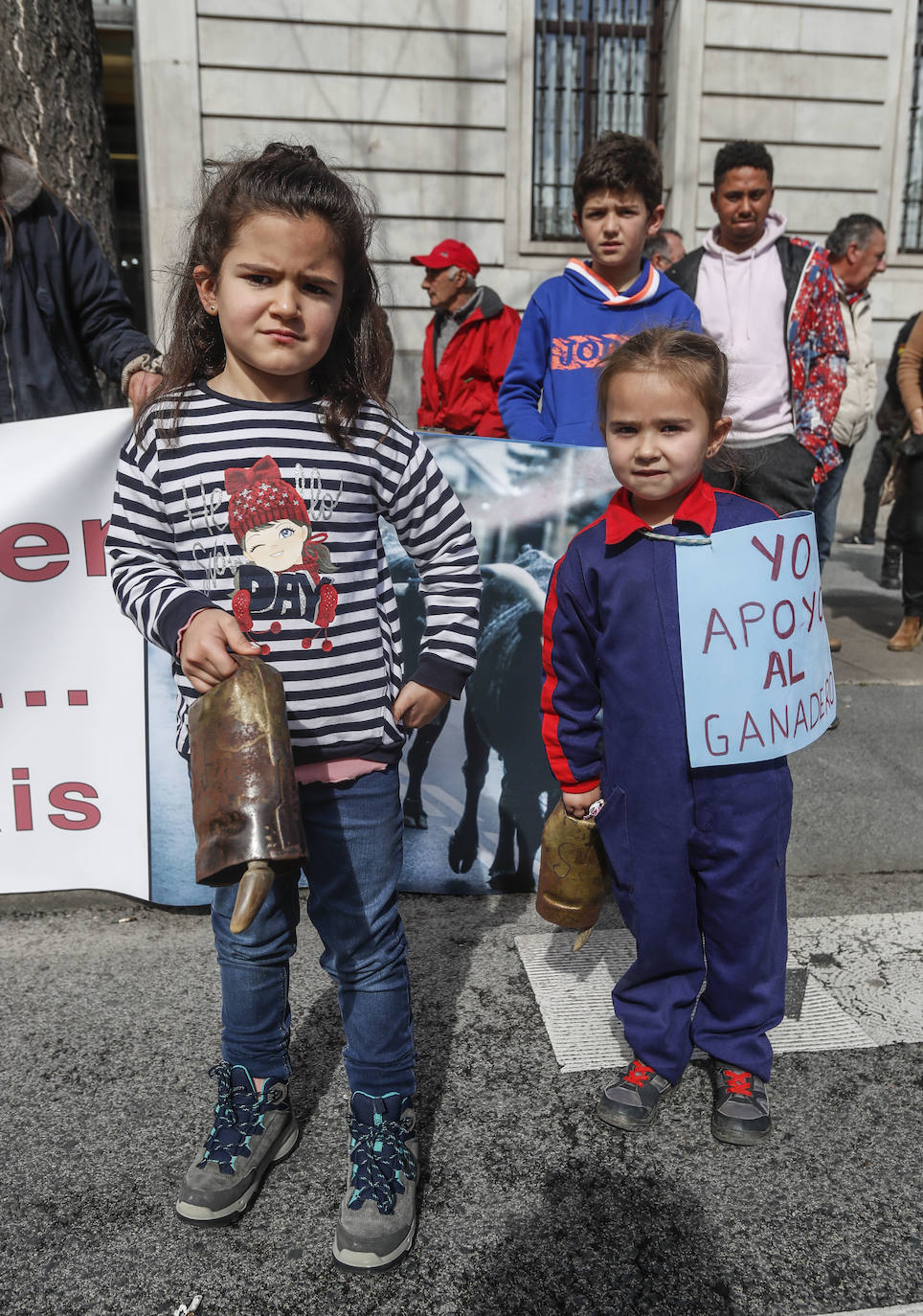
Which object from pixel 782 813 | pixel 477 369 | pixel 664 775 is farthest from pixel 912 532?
pixel 664 775

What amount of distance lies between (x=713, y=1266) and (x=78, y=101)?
4.21 meters

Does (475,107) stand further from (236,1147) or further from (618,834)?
(236,1147)

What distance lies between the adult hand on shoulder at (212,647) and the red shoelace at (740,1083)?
128 cm

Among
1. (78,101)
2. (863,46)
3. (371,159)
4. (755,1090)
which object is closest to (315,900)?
(755,1090)

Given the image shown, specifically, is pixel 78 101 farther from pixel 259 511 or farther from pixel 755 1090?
pixel 755 1090

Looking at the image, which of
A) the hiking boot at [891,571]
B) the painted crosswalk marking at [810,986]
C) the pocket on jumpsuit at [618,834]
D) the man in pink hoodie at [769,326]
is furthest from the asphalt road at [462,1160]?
the hiking boot at [891,571]

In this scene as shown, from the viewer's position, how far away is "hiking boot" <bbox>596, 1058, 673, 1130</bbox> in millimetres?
2033

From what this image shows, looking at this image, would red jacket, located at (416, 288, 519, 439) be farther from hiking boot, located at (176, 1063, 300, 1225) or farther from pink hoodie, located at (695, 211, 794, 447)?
hiking boot, located at (176, 1063, 300, 1225)

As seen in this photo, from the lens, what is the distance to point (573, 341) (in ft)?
10.4

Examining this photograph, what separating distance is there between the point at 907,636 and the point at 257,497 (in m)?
4.76

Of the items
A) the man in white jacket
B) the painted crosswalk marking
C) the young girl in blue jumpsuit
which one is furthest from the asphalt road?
the man in white jacket

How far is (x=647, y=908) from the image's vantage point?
2.00 meters

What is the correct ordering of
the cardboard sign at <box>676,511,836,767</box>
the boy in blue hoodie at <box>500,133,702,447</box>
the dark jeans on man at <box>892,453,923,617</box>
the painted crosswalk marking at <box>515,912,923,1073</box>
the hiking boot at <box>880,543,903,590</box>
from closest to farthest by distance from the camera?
the cardboard sign at <box>676,511,836,767</box> < the painted crosswalk marking at <box>515,912,923,1073</box> < the boy in blue hoodie at <box>500,133,702,447</box> < the dark jeans on man at <box>892,453,923,617</box> < the hiking boot at <box>880,543,903,590</box>

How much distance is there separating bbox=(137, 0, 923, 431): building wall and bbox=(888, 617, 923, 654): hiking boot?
6435 mm
